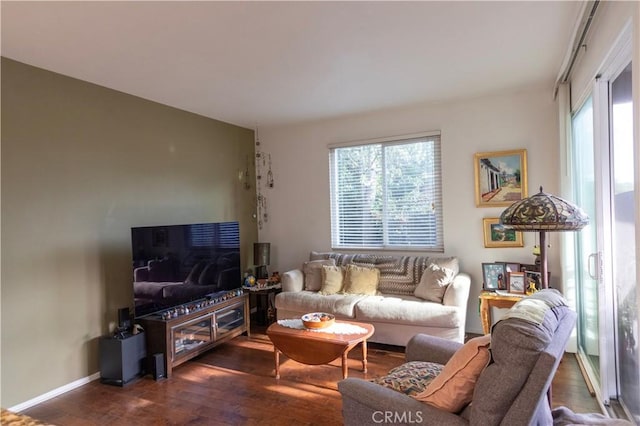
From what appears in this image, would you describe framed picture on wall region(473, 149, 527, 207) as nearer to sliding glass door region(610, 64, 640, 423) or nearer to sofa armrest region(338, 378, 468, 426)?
sliding glass door region(610, 64, 640, 423)

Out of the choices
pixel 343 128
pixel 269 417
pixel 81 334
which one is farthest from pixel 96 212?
pixel 343 128

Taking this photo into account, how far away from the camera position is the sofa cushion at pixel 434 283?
3.72 meters

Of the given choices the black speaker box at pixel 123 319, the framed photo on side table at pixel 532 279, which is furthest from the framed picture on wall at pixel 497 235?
the black speaker box at pixel 123 319

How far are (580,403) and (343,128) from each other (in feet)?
11.9

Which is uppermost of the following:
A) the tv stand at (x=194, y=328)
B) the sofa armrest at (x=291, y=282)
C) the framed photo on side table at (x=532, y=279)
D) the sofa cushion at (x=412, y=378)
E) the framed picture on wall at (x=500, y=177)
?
the framed picture on wall at (x=500, y=177)

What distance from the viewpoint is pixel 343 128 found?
4824 millimetres

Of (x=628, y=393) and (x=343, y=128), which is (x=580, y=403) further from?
(x=343, y=128)

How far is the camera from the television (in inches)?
128

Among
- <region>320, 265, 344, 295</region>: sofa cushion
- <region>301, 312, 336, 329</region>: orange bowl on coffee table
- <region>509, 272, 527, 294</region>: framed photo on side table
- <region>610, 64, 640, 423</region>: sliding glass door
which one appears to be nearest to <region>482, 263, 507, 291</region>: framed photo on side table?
<region>509, 272, 527, 294</region>: framed photo on side table

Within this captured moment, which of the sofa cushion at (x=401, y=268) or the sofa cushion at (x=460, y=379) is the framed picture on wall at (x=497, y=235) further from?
the sofa cushion at (x=460, y=379)

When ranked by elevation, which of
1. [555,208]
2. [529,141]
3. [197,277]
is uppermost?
[529,141]

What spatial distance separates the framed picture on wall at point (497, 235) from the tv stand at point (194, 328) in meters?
2.77

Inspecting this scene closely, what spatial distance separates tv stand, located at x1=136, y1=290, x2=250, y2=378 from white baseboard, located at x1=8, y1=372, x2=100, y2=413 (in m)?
0.51

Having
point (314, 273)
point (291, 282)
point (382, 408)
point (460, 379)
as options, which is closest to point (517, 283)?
point (314, 273)
